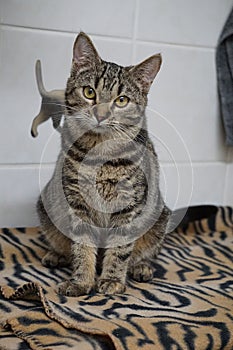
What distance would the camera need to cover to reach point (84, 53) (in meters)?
1.35

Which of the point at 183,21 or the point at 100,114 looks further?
the point at 183,21

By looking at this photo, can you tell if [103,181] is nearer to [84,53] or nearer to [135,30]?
[84,53]

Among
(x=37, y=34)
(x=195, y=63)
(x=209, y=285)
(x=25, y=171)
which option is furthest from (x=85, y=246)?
(x=195, y=63)

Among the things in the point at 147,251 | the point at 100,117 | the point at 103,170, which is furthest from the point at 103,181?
the point at 147,251

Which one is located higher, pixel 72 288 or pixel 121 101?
pixel 121 101

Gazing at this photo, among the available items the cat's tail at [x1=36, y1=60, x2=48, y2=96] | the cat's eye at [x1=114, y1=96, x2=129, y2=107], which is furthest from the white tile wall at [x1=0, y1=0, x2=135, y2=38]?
the cat's eye at [x1=114, y1=96, x2=129, y2=107]

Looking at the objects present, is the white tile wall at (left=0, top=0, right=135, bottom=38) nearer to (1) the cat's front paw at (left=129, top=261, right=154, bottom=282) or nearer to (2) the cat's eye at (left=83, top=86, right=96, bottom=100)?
(2) the cat's eye at (left=83, top=86, right=96, bottom=100)

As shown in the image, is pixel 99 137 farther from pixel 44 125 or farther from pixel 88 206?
pixel 44 125

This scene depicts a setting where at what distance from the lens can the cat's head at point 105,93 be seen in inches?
51.3

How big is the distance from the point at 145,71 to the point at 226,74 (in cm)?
64

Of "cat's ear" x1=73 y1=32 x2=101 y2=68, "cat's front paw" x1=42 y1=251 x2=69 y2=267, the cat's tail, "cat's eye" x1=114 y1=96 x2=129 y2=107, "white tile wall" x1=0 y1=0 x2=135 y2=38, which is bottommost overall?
"cat's front paw" x1=42 y1=251 x2=69 y2=267

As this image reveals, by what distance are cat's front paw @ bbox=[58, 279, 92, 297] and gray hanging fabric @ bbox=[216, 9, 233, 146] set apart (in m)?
0.86

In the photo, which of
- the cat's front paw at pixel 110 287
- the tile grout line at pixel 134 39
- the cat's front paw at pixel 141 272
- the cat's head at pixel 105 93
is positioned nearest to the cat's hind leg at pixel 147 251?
the cat's front paw at pixel 141 272

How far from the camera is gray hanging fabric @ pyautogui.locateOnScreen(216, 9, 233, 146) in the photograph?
1906 mm
